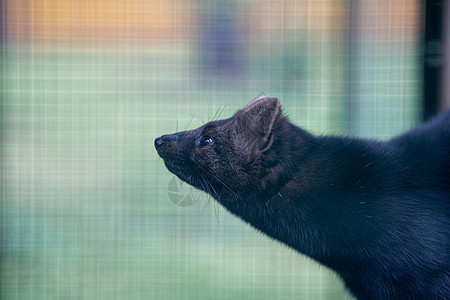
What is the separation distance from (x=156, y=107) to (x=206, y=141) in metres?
0.91

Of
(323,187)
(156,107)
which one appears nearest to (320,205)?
(323,187)

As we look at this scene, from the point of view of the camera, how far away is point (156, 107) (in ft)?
6.99

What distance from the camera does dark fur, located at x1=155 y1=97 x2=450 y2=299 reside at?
1183 millimetres

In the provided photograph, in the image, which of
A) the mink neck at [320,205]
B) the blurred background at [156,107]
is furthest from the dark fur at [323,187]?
the blurred background at [156,107]

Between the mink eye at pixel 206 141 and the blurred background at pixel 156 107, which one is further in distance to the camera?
the blurred background at pixel 156 107

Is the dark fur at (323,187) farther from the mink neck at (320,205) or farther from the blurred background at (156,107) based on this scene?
the blurred background at (156,107)

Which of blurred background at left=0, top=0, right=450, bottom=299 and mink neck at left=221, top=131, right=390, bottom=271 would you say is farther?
blurred background at left=0, top=0, right=450, bottom=299

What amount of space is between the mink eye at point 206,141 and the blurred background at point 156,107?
0.62 metres

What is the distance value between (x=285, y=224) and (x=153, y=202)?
1043 mm

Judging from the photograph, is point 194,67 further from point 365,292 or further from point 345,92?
point 365,292

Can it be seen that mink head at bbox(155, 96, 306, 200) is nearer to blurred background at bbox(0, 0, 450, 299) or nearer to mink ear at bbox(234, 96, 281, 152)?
mink ear at bbox(234, 96, 281, 152)

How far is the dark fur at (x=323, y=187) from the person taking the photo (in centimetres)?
118

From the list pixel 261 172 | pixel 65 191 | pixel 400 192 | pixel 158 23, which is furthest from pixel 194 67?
pixel 400 192

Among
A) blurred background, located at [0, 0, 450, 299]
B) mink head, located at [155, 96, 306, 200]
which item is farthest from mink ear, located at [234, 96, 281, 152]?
blurred background, located at [0, 0, 450, 299]
